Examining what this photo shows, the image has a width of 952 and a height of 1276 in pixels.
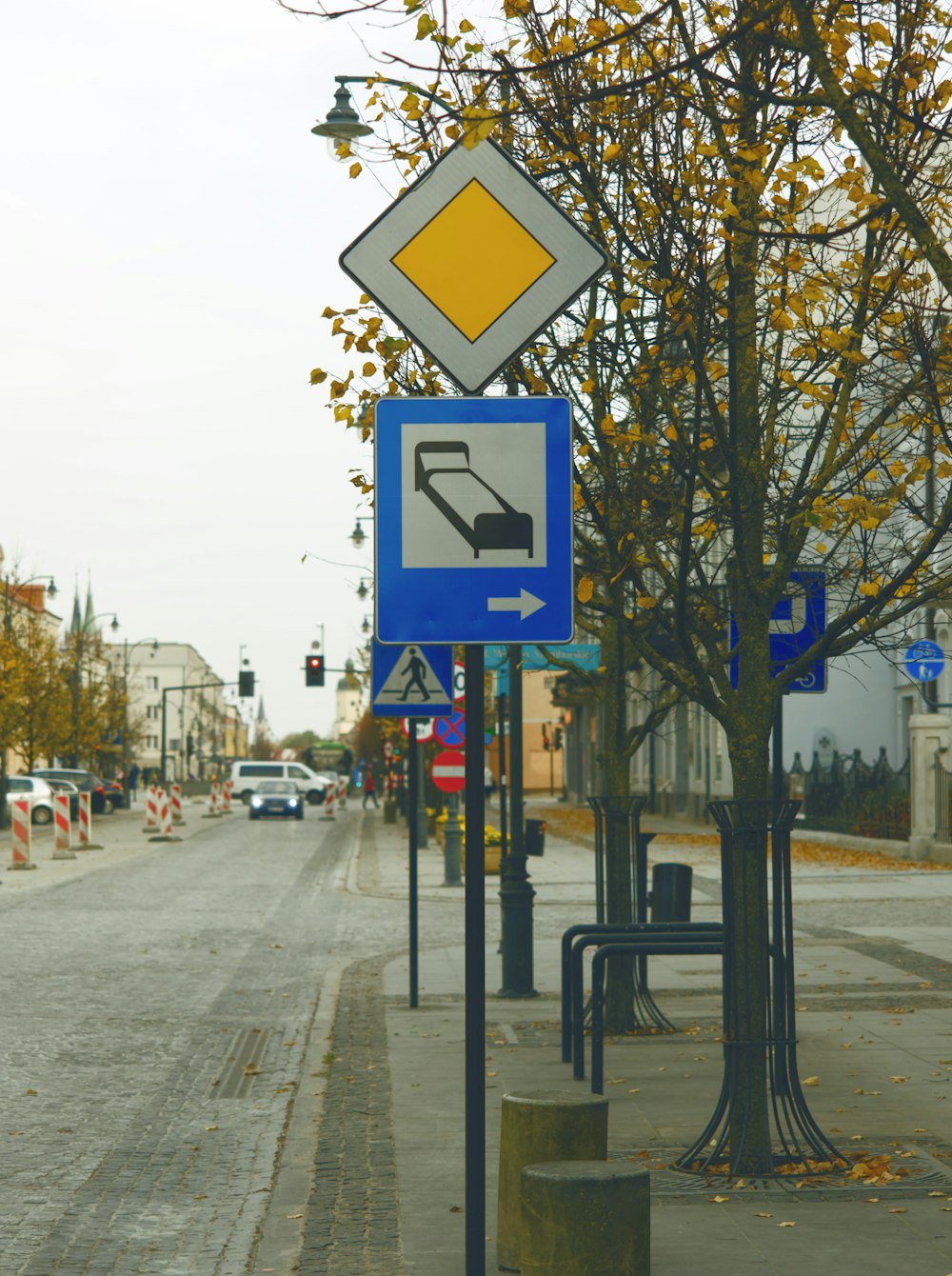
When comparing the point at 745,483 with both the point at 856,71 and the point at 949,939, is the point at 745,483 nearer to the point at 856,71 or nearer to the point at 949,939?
the point at 856,71

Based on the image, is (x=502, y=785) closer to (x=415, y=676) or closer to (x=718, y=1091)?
(x=415, y=676)

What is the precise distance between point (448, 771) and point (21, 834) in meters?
12.4

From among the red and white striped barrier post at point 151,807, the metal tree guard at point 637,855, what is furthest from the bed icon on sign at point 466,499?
the red and white striped barrier post at point 151,807

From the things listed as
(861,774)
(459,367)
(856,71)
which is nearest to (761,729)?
(856,71)

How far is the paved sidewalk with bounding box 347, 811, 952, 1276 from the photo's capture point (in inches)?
237

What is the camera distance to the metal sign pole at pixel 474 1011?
4.51 metres

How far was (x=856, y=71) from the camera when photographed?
6066 mm

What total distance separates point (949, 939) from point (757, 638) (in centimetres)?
1092

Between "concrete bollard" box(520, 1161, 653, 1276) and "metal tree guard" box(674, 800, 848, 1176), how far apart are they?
1871 millimetres

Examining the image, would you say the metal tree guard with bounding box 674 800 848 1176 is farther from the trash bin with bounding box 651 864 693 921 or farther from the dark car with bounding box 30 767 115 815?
the dark car with bounding box 30 767 115 815

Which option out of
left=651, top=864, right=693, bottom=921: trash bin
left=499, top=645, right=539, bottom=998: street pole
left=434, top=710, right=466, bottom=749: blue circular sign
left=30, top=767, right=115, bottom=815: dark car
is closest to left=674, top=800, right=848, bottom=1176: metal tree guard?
left=651, top=864, right=693, bottom=921: trash bin

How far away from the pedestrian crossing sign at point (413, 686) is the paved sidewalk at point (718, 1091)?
2121 mm

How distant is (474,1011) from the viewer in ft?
15.2

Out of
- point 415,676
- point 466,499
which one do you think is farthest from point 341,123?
point 466,499
